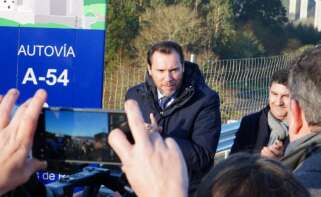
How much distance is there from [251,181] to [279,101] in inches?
94.8

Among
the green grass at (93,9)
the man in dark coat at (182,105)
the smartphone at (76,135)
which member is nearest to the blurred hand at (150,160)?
the smartphone at (76,135)

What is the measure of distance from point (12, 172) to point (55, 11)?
141 inches

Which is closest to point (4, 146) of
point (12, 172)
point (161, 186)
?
point (12, 172)

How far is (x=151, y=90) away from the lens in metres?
3.58

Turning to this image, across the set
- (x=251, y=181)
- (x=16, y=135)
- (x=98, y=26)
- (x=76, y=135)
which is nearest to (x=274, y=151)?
(x=76, y=135)

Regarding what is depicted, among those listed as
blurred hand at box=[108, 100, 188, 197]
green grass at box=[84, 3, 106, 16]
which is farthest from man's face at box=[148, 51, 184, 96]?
blurred hand at box=[108, 100, 188, 197]

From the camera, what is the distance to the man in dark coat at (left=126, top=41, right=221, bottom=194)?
3.32 m

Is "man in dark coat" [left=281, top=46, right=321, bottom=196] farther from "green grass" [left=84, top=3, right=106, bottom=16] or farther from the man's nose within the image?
"green grass" [left=84, top=3, right=106, bottom=16]

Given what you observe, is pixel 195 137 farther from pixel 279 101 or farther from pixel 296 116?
pixel 296 116

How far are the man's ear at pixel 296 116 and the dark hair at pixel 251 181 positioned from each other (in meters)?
0.78

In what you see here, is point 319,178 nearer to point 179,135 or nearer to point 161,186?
point 161,186

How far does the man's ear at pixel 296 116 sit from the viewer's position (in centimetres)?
210

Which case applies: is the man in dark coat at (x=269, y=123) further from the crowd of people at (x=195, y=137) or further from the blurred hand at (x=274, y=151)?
the blurred hand at (x=274, y=151)

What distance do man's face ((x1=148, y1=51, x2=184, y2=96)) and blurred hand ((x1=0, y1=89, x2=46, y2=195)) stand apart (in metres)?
2.16
